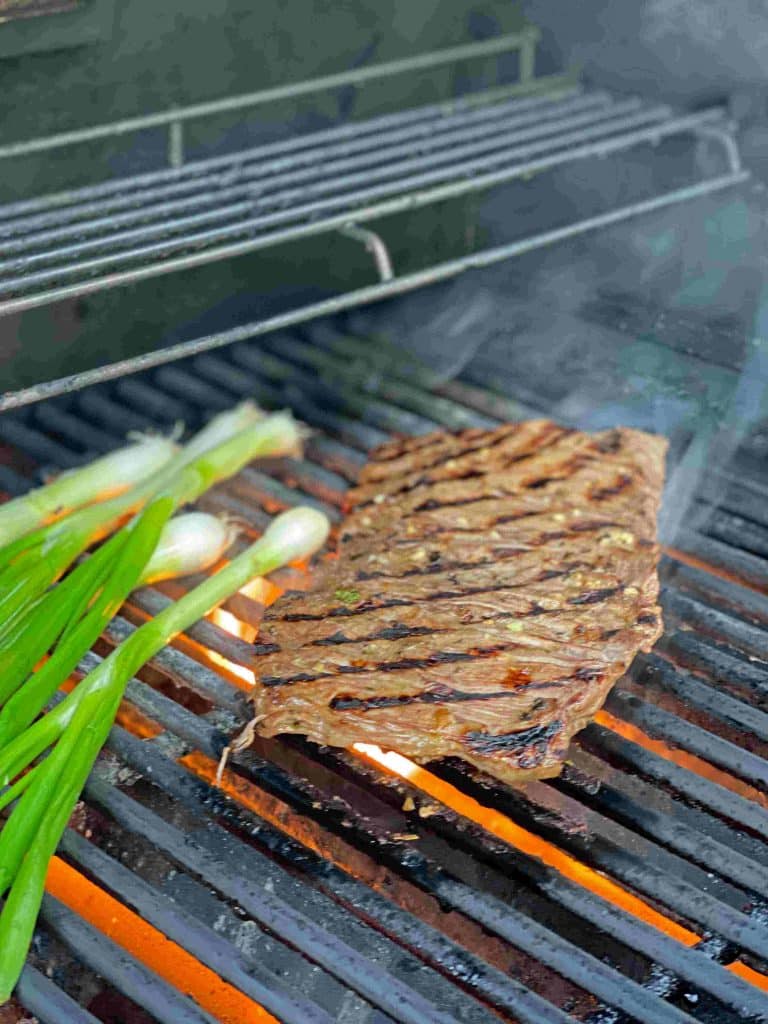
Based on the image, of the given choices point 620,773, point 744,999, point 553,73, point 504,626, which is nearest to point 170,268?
point 504,626

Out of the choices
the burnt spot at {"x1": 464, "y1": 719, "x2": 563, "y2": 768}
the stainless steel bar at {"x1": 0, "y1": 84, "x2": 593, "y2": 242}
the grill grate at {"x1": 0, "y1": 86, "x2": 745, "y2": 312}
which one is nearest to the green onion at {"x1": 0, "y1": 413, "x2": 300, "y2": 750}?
the grill grate at {"x1": 0, "y1": 86, "x2": 745, "y2": 312}

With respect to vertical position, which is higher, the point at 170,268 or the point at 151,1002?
the point at 170,268

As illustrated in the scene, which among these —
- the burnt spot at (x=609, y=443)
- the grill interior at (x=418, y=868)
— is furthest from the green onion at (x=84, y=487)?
the burnt spot at (x=609, y=443)

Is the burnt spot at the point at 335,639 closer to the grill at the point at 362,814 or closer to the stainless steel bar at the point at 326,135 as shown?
the grill at the point at 362,814

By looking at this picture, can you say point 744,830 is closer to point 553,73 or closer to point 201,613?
point 201,613

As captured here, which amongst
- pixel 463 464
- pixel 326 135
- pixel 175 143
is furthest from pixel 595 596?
pixel 175 143

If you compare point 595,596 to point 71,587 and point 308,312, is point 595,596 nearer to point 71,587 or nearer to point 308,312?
point 308,312
